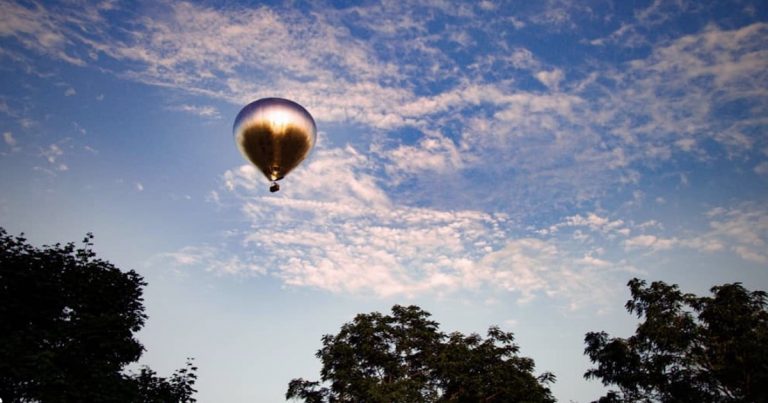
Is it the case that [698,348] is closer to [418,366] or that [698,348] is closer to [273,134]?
[418,366]

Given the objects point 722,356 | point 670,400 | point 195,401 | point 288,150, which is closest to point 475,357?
point 670,400

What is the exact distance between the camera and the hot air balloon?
14305 millimetres

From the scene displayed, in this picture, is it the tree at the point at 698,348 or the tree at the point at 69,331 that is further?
the tree at the point at 698,348

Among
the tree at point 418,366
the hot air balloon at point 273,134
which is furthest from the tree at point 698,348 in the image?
the hot air balloon at point 273,134

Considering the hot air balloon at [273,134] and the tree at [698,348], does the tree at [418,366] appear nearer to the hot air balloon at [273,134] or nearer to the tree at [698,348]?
the tree at [698,348]

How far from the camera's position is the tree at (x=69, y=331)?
14.4 metres

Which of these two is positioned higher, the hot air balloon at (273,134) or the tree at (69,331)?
the hot air balloon at (273,134)

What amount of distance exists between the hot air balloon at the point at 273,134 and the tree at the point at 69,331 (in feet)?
28.5

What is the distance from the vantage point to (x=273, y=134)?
46.9ft

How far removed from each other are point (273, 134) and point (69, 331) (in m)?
10.9

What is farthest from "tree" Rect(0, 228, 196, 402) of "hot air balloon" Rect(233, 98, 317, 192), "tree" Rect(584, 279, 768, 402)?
"tree" Rect(584, 279, 768, 402)

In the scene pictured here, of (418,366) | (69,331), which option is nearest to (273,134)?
(69,331)

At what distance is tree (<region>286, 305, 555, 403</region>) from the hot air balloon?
14.9 meters

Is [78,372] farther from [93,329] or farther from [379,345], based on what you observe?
[379,345]
